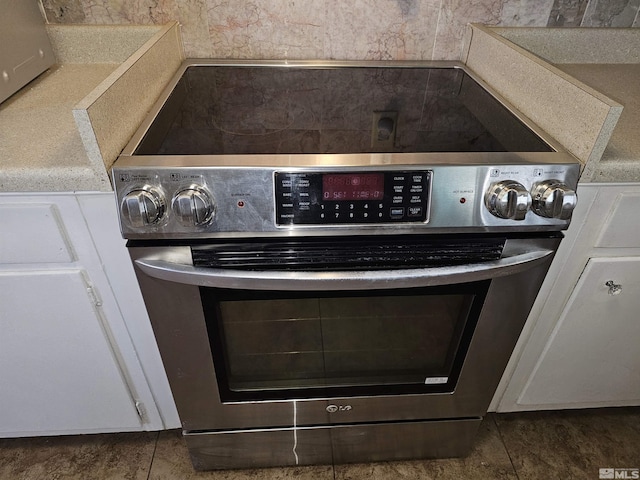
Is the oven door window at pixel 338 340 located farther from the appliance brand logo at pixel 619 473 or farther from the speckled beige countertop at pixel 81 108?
the appliance brand logo at pixel 619 473

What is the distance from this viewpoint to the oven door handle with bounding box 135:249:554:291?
0.75m

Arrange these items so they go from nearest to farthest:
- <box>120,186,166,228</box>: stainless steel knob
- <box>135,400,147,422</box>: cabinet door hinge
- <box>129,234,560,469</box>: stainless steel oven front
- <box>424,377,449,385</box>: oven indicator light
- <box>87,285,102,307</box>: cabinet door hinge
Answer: <box>120,186,166,228</box>: stainless steel knob < <box>129,234,560,469</box>: stainless steel oven front < <box>87,285,102,307</box>: cabinet door hinge < <box>424,377,449,385</box>: oven indicator light < <box>135,400,147,422</box>: cabinet door hinge

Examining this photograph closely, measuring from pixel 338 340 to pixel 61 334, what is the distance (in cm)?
59

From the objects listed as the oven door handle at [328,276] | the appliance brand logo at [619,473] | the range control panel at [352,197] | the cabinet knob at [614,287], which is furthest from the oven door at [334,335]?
the appliance brand logo at [619,473]

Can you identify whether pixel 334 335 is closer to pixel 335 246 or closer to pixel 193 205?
pixel 335 246

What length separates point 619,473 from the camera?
1231 mm

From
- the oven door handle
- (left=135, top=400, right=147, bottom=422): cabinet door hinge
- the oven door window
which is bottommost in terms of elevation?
(left=135, top=400, right=147, bottom=422): cabinet door hinge

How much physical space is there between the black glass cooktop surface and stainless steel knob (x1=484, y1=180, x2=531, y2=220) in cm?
10

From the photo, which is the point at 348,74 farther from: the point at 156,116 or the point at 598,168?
the point at 598,168

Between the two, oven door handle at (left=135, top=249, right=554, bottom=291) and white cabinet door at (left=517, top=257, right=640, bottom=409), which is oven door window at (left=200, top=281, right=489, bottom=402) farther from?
white cabinet door at (left=517, top=257, right=640, bottom=409)

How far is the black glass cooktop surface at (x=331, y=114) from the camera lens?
781mm

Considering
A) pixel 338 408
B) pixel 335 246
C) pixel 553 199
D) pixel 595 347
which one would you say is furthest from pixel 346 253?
pixel 595 347

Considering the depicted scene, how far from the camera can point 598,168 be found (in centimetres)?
76

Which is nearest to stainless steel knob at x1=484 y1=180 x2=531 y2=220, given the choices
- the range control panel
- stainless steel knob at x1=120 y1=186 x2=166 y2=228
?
the range control panel
